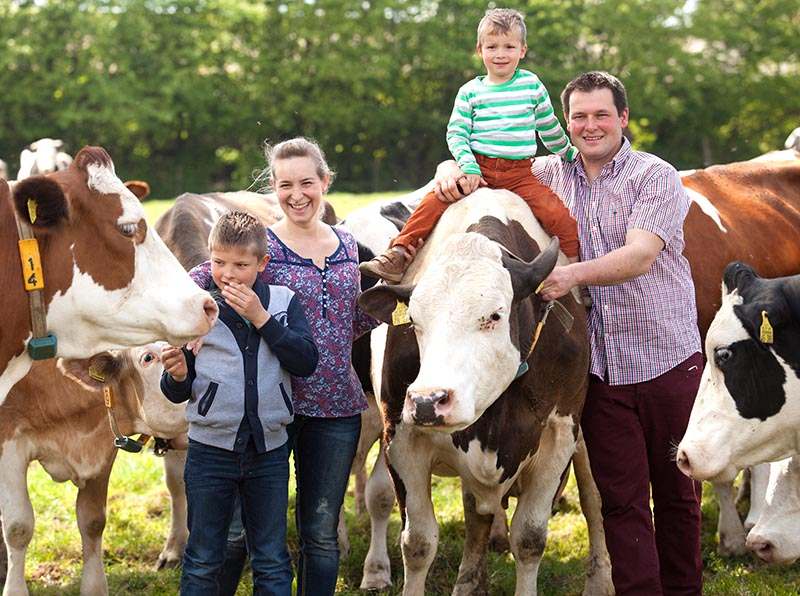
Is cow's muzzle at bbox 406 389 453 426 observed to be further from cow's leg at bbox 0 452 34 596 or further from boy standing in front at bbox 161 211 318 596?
cow's leg at bbox 0 452 34 596

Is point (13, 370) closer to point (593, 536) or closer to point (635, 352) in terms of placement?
point (635, 352)

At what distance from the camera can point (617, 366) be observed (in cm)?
489

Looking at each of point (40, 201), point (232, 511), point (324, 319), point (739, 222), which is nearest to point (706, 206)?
point (739, 222)

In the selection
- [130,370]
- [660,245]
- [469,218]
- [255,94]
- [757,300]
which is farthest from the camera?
[255,94]

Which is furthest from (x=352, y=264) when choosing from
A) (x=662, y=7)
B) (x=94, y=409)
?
(x=662, y=7)

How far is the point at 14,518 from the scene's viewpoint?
5.61 m

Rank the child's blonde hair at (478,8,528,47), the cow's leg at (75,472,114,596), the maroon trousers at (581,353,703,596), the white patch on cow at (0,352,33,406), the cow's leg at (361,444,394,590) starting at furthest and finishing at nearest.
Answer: the cow's leg at (361,444,394,590), the cow's leg at (75,472,114,596), the child's blonde hair at (478,8,528,47), the maroon trousers at (581,353,703,596), the white patch on cow at (0,352,33,406)

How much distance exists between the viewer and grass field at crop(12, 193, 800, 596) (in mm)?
6000

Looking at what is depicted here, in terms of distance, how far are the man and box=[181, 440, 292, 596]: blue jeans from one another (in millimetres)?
1436

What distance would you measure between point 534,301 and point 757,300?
2.93 ft

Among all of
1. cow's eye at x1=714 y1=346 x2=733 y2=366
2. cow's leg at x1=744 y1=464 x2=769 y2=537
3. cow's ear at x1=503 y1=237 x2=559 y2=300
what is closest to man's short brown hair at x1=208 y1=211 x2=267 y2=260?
cow's ear at x1=503 y1=237 x2=559 y2=300

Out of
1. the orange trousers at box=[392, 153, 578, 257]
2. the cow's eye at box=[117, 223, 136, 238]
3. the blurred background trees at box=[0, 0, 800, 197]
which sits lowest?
the blurred background trees at box=[0, 0, 800, 197]

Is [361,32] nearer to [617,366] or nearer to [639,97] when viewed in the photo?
[639,97]

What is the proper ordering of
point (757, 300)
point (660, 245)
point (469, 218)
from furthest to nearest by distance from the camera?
1. point (469, 218)
2. point (660, 245)
3. point (757, 300)
